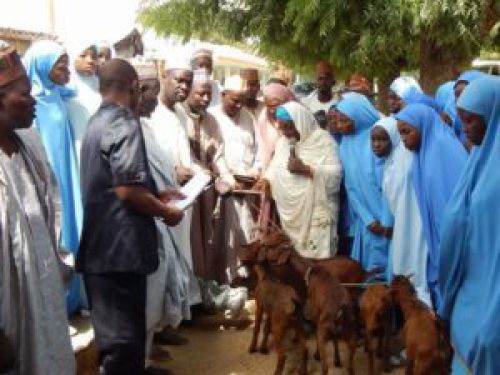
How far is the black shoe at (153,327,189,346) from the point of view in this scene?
15.4 feet

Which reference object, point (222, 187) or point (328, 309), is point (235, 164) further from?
point (328, 309)

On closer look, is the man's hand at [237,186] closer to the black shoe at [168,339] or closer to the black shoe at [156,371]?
the black shoe at [168,339]

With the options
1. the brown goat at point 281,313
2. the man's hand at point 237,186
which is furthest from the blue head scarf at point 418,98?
the brown goat at point 281,313

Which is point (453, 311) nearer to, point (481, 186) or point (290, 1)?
point (481, 186)

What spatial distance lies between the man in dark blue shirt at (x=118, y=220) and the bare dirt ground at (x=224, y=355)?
1.22 meters

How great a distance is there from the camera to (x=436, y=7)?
18.2 feet

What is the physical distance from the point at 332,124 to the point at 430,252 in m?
1.40

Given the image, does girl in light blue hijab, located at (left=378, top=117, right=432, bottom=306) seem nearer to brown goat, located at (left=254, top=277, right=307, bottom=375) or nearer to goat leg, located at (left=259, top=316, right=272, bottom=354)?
brown goat, located at (left=254, top=277, right=307, bottom=375)

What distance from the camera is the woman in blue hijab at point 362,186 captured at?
4602 millimetres

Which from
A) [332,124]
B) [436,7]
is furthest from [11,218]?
[436,7]

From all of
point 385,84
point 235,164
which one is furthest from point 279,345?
point 385,84

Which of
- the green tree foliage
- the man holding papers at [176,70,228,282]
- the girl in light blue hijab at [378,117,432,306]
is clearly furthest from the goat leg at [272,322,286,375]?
the green tree foliage

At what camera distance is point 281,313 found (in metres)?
3.91

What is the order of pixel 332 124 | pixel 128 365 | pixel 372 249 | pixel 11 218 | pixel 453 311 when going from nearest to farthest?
1. pixel 11 218
2. pixel 453 311
3. pixel 128 365
4. pixel 372 249
5. pixel 332 124
